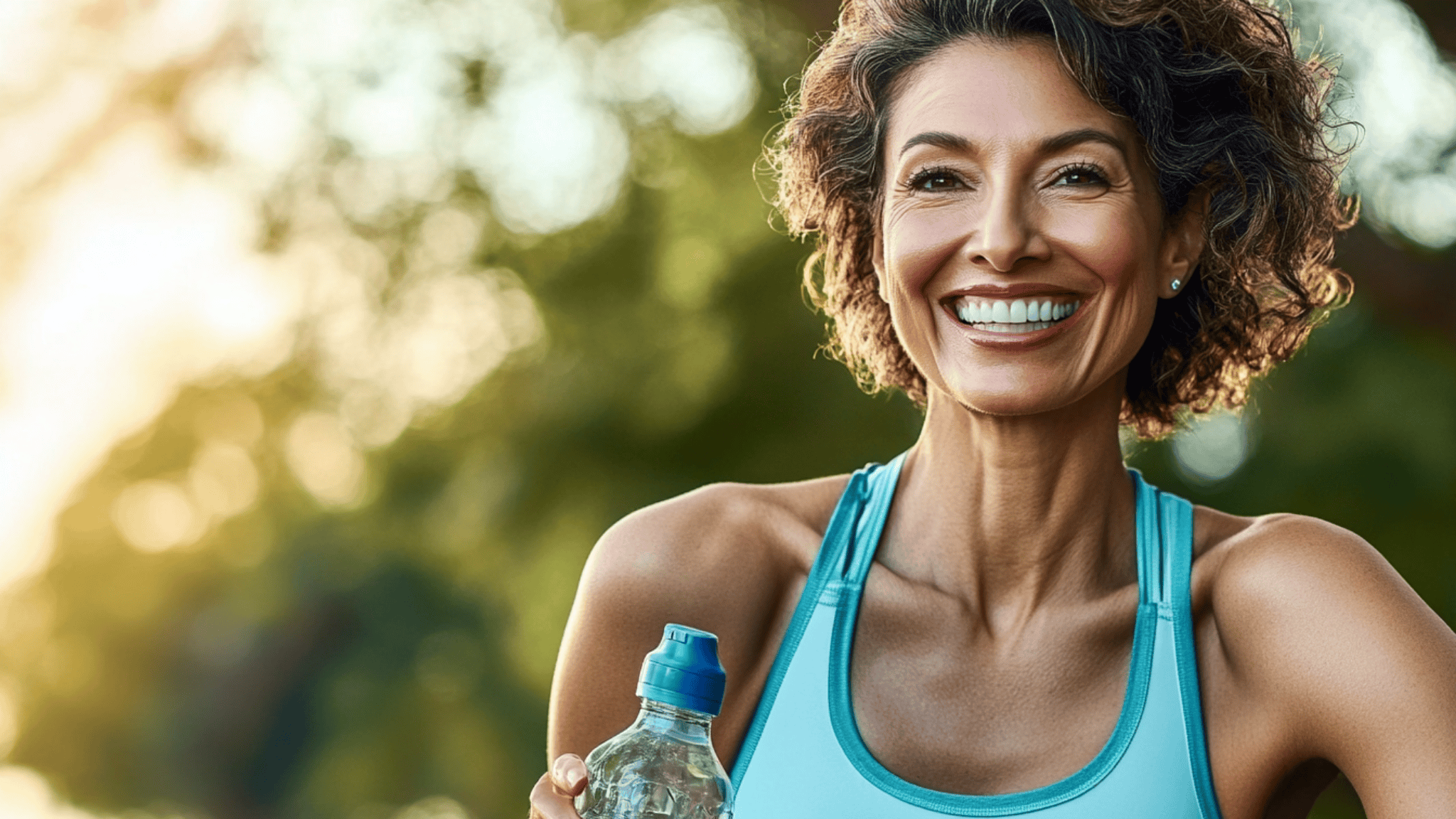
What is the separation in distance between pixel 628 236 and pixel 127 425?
9.99 feet

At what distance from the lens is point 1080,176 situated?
198 cm

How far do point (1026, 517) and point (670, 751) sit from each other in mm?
750

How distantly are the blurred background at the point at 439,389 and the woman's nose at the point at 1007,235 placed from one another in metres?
3.30

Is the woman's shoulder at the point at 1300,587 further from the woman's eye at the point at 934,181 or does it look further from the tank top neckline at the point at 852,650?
the woman's eye at the point at 934,181

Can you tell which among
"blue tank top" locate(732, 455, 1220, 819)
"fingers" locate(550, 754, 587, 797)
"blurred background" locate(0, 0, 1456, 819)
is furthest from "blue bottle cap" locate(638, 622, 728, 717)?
"blurred background" locate(0, 0, 1456, 819)

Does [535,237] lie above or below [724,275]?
above

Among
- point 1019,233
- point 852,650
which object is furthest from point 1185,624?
point 1019,233

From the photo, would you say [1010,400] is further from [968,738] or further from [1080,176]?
[968,738]

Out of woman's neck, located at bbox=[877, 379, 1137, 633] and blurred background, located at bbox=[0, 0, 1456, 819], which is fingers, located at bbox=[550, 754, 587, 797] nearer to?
woman's neck, located at bbox=[877, 379, 1137, 633]

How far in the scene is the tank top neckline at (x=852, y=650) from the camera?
6.01 ft

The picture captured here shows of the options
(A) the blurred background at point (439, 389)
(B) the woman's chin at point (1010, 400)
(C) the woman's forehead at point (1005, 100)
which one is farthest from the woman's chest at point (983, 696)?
(A) the blurred background at point (439, 389)

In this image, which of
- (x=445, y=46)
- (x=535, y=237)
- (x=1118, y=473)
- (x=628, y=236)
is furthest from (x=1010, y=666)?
(x=445, y=46)

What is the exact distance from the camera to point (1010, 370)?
6.52 ft

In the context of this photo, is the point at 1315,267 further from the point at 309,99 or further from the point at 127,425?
the point at 127,425
